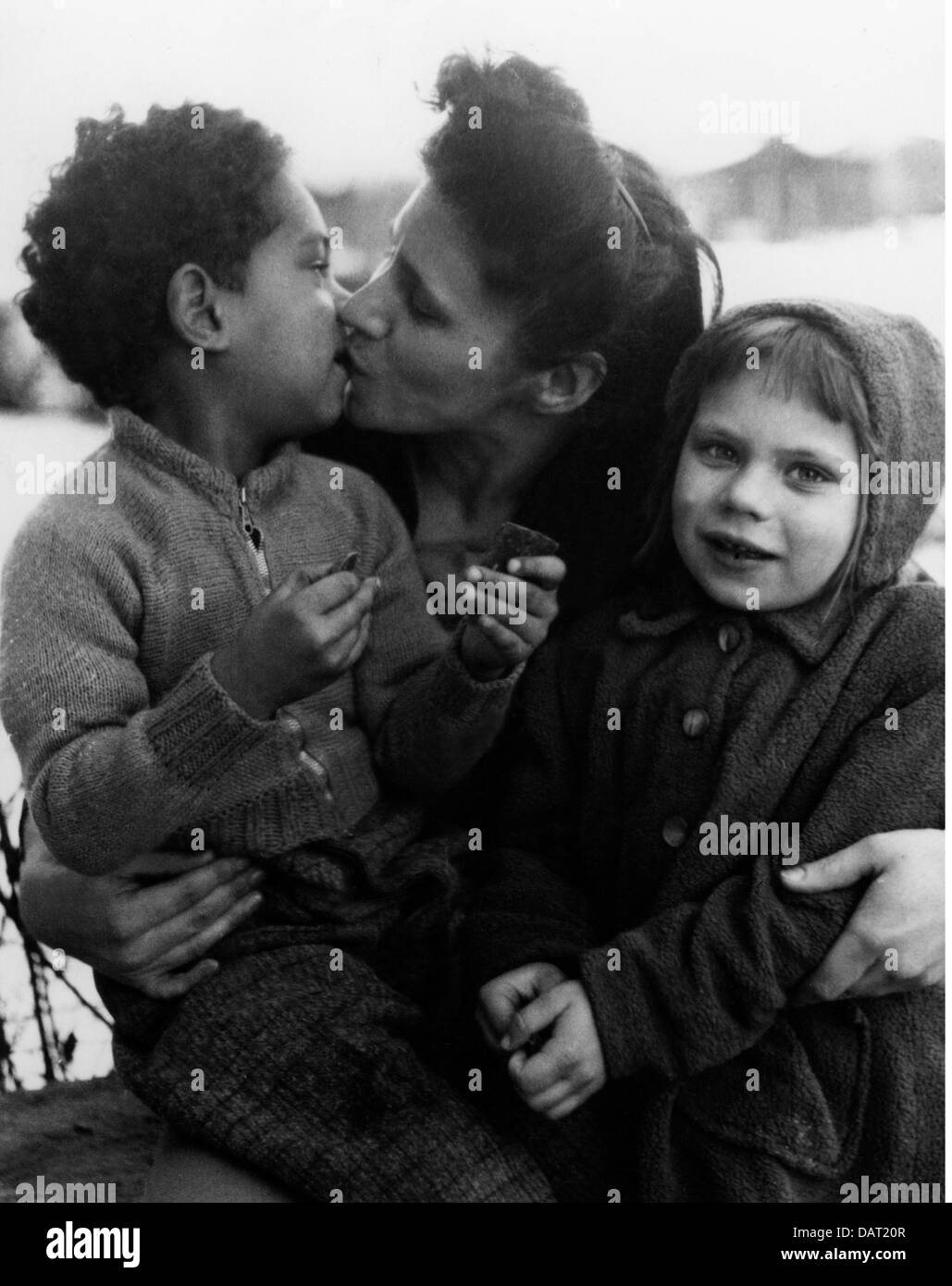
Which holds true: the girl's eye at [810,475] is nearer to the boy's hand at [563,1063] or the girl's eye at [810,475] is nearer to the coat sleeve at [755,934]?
Answer: the coat sleeve at [755,934]

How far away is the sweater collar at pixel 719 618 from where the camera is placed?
1.18m

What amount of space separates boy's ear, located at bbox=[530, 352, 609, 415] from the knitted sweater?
0.17 m

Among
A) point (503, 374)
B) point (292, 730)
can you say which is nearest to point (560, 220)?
point (503, 374)

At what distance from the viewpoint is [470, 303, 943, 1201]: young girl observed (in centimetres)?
114

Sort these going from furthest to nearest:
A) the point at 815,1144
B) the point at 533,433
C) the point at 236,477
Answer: the point at 533,433 → the point at 236,477 → the point at 815,1144

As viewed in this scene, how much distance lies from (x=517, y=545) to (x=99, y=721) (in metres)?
0.34

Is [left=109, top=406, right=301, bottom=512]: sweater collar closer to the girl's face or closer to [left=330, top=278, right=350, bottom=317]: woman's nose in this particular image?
[left=330, top=278, right=350, bottom=317]: woman's nose

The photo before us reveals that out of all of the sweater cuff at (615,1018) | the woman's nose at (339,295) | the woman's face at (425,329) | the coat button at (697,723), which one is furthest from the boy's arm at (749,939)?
the woman's nose at (339,295)

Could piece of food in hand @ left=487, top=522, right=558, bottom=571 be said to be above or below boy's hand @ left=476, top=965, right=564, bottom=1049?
above

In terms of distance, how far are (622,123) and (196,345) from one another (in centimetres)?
41

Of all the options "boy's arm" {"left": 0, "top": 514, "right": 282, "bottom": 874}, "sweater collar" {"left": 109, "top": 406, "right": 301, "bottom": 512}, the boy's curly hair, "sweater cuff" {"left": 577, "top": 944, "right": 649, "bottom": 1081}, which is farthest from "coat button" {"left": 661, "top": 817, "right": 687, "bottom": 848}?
the boy's curly hair
